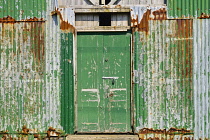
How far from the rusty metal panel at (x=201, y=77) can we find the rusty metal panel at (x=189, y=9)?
0.58ft

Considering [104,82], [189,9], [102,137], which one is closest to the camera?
[102,137]

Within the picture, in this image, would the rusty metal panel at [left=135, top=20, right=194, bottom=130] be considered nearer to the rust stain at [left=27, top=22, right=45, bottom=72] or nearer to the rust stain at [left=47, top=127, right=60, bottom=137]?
the rust stain at [left=47, top=127, right=60, bottom=137]

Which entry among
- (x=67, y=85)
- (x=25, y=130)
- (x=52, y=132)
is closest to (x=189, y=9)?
(x=67, y=85)

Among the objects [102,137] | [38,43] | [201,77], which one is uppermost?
[38,43]

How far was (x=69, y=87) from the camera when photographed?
5.06 metres

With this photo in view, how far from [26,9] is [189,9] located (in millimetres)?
4058

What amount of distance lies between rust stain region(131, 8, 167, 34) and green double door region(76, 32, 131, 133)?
34cm

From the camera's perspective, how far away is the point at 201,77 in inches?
198

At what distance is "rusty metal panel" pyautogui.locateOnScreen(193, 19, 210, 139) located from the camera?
5008 millimetres

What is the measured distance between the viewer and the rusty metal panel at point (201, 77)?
5008mm

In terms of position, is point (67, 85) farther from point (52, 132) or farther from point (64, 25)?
point (64, 25)

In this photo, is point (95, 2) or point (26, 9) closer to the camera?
point (26, 9)

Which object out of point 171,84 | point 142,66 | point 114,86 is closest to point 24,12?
point 114,86

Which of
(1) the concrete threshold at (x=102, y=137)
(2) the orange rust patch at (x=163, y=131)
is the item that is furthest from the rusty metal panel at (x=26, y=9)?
(2) the orange rust patch at (x=163, y=131)
